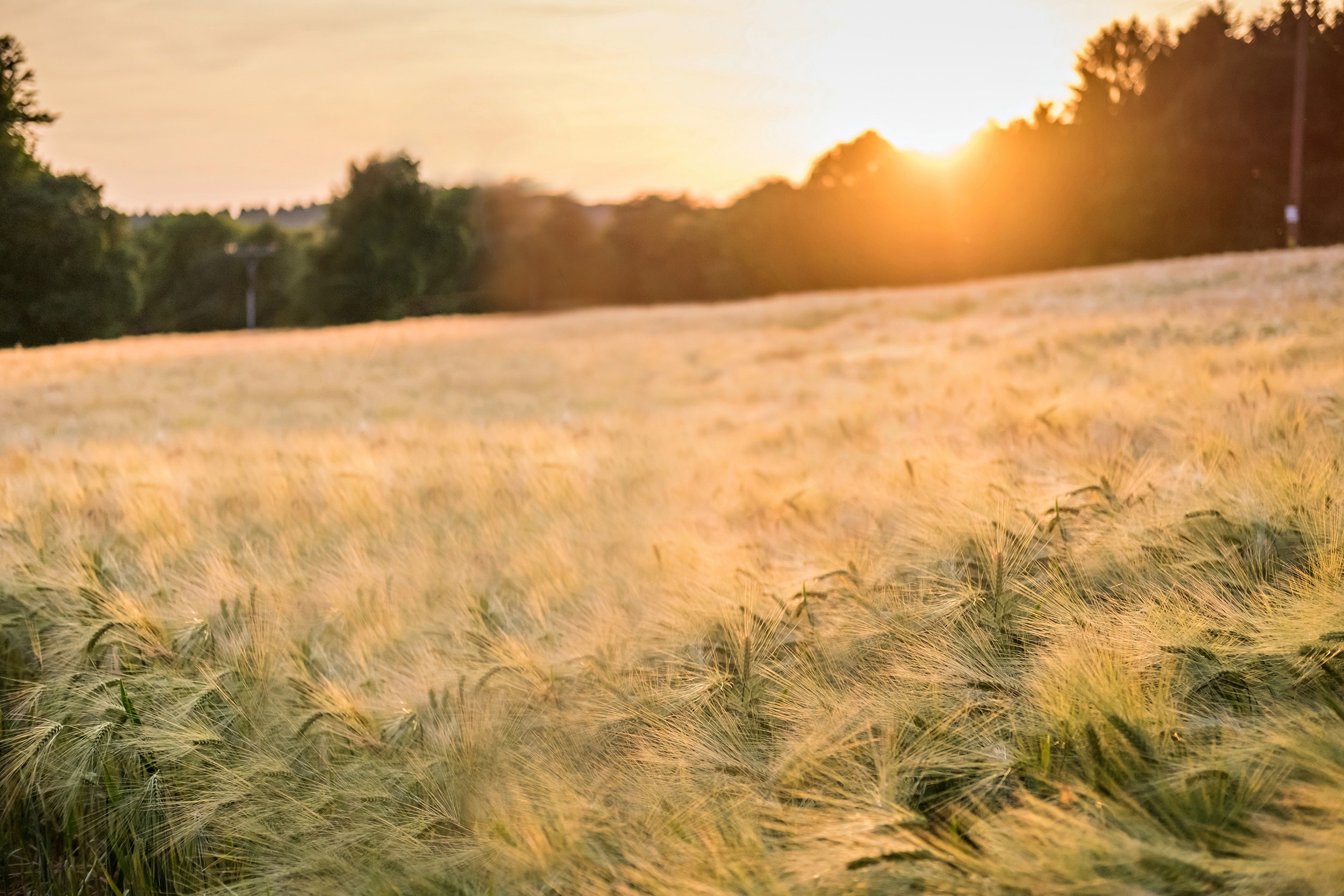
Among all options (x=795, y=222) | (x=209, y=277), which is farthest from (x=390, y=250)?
(x=795, y=222)

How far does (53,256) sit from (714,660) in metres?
30.5

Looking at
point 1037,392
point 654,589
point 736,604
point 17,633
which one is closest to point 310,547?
point 17,633

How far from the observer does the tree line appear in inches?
1043

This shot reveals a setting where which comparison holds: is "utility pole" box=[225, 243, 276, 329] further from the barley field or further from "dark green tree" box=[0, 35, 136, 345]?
the barley field

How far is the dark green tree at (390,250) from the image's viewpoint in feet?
128

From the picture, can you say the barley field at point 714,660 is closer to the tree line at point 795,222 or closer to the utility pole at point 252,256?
the tree line at point 795,222

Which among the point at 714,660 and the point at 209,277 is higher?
the point at 209,277

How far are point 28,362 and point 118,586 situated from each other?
35.4ft

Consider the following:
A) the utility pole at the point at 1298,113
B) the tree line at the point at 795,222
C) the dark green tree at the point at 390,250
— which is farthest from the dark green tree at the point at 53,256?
the utility pole at the point at 1298,113

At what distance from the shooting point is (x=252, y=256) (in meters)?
46.2

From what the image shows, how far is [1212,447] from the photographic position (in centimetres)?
279

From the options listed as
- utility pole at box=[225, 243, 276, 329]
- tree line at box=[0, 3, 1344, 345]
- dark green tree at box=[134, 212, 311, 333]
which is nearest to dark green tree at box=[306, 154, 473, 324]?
tree line at box=[0, 3, 1344, 345]

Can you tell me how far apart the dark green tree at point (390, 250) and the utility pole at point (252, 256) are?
283 inches

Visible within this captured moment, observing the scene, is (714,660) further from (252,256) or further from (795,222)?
(252,256)
